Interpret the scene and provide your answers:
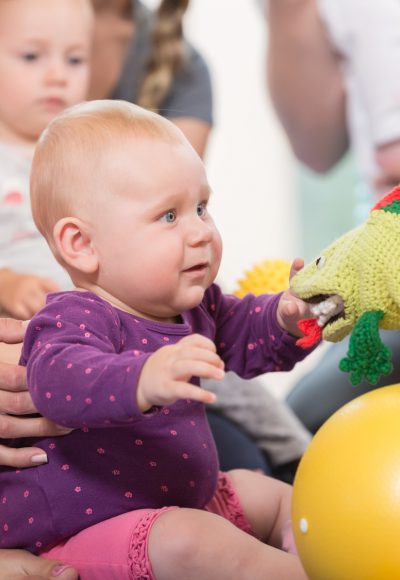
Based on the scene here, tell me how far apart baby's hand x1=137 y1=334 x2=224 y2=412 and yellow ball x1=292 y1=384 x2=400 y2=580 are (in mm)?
154

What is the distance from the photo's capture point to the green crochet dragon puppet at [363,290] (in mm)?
907

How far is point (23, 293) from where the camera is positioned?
137 centimetres

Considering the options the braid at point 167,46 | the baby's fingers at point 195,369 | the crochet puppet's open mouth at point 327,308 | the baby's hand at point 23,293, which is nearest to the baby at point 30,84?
A: the baby's hand at point 23,293

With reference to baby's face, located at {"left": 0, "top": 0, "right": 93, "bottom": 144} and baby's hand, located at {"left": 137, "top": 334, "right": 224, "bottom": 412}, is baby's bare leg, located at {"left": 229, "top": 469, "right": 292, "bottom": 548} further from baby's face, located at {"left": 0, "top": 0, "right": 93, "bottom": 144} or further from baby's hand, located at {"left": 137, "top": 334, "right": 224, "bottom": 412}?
baby's face, located at {"left": 0, "top": 0, "right": 93, "bottom": 144}

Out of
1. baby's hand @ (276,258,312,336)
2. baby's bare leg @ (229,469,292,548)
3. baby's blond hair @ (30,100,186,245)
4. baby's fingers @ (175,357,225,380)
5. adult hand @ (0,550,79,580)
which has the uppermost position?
baby's blond hair @ (30,100,186,245)

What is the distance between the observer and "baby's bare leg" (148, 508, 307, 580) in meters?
0.93

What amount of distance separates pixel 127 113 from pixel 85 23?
654 millimetres

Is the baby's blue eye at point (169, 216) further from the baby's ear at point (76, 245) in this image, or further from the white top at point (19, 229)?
the white top at point (19, 229)

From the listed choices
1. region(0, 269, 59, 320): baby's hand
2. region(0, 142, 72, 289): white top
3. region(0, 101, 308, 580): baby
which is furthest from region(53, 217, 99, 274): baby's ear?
region(0, 142, 72, 289): white top

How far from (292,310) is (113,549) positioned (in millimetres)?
311

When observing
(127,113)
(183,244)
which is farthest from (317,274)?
(127,113)

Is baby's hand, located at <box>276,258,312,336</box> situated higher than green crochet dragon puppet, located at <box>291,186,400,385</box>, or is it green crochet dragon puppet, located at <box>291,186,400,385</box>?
green crochet dragon puppet, located at <box>291,186,400,385</box>

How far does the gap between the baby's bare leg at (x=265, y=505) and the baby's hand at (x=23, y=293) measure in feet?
1.22

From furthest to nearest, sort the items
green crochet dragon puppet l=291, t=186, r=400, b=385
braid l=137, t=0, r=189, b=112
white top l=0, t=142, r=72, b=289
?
braid l=137, t=0, r=189, b=112
white top l=0, t=142, r=72, b=289
green crochet dragon puppet l=291, t=186, r=400, b=385
